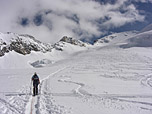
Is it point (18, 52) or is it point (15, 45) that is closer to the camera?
point (18, 52)

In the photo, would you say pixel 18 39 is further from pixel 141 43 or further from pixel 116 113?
pixel 116 113

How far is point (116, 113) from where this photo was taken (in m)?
8.18

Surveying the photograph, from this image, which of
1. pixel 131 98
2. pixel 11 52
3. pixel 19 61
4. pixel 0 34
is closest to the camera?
pixel 131 98

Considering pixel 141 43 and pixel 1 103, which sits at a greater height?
pixel 141 43

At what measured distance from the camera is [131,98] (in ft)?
36.8

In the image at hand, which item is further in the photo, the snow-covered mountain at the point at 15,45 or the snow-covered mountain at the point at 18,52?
the snow-covered mountain at the point at 15,45

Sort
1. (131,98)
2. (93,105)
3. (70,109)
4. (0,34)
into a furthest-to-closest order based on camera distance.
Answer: (0,34)
(131,98)
(93,105)
(70,109)

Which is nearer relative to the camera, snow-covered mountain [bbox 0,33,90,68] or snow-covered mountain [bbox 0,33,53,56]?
snow-covered mountain [bbox 0,33,90,68]

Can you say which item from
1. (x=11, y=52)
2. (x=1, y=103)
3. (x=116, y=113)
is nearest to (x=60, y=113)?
(x=116, y=113)

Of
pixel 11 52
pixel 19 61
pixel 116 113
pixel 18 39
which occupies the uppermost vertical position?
pixel 18 39

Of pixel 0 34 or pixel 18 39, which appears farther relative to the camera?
pixel 18 39

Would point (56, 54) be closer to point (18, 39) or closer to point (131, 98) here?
point (18, 39)

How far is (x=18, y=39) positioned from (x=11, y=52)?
27894 mm

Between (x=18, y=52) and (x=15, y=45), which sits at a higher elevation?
(x=15, y=45)
